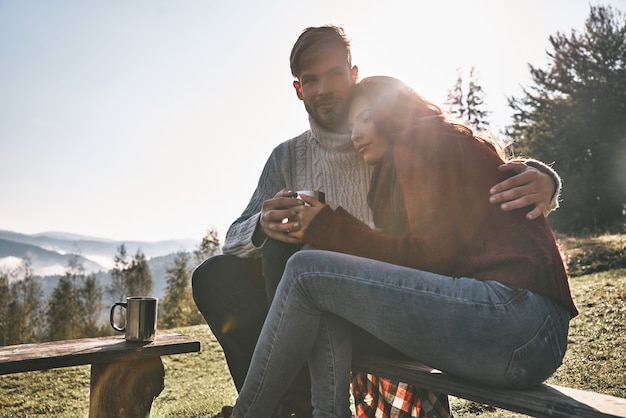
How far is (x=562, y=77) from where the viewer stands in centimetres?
2142

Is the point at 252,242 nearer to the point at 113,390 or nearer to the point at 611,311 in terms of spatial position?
the point at 113,390

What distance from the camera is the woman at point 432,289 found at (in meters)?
1.46

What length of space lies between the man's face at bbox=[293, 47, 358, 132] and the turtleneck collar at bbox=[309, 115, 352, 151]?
0.07 metres

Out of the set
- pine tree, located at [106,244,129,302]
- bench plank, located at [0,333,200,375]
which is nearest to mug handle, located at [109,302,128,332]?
bench plank, located at [0,333,200,375]

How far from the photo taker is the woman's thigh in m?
1.44

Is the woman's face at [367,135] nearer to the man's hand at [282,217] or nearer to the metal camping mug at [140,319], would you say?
the man's hand at [282,217]

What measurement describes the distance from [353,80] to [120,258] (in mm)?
58932

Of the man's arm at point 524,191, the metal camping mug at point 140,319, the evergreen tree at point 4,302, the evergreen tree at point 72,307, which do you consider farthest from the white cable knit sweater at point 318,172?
the evergreen tree at point 4,302

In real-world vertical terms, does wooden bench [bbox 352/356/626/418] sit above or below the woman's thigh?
below

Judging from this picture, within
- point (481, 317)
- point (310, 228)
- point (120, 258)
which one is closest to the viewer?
point (481, 317)

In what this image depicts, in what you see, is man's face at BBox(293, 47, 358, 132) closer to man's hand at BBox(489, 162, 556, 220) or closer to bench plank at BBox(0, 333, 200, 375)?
man's hand at BBox(489, 162, 556, 220)

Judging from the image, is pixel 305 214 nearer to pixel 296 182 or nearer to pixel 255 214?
pixel 255 214

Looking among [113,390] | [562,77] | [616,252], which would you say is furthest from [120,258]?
[113,390]

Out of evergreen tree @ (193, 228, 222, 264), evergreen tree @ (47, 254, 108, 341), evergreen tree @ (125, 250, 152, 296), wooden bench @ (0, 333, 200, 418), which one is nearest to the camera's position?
wooden bench @ (0, 333, 200, 418)
